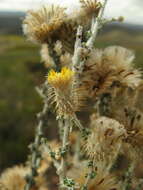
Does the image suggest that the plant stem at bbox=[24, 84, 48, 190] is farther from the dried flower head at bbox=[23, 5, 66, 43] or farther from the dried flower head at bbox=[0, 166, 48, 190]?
the dried flower head at bbox=[23, 5, 66, 43]

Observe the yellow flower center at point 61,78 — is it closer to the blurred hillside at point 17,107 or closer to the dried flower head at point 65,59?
the dried flower head at point 65,59

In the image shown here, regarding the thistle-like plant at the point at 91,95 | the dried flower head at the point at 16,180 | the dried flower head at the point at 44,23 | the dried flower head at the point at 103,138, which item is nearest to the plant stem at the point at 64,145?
the thistle-like plant at the point at 91,95

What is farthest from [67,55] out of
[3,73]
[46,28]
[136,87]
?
[3,73]

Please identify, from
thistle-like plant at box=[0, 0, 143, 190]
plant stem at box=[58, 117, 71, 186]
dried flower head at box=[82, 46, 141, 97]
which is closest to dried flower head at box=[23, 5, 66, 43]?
thistle-like plant at box=[0, 0, 143, 190]

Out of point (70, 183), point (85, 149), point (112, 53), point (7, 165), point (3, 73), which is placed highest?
point (3, 73)

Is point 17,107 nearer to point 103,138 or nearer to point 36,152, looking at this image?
point 36,152

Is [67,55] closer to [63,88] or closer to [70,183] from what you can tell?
[63,88]
